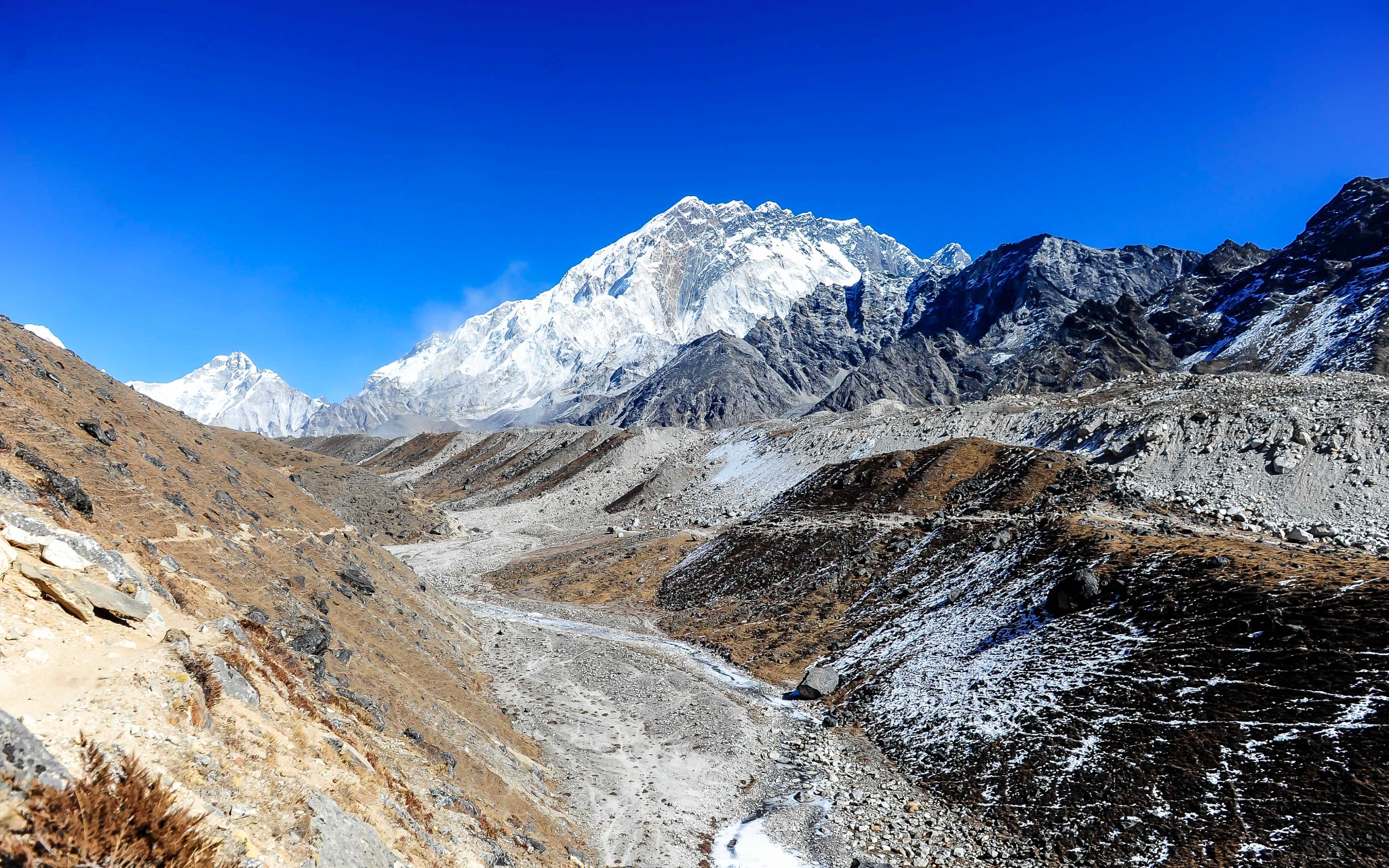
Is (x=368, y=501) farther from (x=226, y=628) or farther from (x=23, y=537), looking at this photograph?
(x=23, y=537)

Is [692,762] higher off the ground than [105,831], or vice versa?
[105,831]

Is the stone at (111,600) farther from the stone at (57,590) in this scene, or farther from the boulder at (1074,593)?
the boulder at (1074,593)

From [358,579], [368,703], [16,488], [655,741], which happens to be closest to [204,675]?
[368,703]

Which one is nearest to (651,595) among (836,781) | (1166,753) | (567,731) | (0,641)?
(567,731)

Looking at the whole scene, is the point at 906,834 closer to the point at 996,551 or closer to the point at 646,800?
the point at 646,800

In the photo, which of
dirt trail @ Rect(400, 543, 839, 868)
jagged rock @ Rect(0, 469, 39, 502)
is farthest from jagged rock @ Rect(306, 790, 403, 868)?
jagged rock @ Rect(0, 469, 39, 502)
